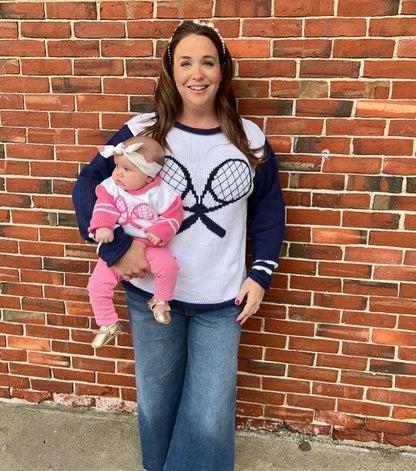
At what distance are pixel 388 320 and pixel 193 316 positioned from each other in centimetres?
106

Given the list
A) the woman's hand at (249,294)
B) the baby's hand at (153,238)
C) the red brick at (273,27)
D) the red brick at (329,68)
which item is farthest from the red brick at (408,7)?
the baby's hand at (153,238)

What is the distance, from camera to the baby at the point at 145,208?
2.00 meters

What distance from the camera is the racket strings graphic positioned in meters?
2.14

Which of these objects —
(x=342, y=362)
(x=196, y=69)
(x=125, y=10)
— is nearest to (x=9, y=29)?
(x=125, y=10)

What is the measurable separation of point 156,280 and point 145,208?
0.97 ft

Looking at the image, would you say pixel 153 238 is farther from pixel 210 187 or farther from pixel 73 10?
pixel 73 10

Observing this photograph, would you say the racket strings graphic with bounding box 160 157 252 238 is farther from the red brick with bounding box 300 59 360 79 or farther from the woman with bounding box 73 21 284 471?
the red brick with bounding box 300 59 360 79

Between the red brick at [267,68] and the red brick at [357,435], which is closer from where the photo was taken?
the red brick at [267,68]

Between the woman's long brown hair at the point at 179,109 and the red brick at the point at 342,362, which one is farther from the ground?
the woman's long brown hair at the point at 179,109

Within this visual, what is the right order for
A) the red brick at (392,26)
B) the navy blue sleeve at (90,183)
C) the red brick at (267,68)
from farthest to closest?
1. the red brick at (267,68)
2. the red brick at (392,26)
3. the navy blue sleeve at (90,183)

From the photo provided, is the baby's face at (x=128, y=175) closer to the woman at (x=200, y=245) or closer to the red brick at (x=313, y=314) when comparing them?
the woman at (x=200, y=245)

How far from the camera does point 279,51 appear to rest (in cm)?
242

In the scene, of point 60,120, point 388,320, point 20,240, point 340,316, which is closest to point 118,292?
point 20,240

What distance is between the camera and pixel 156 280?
6.91 feet
